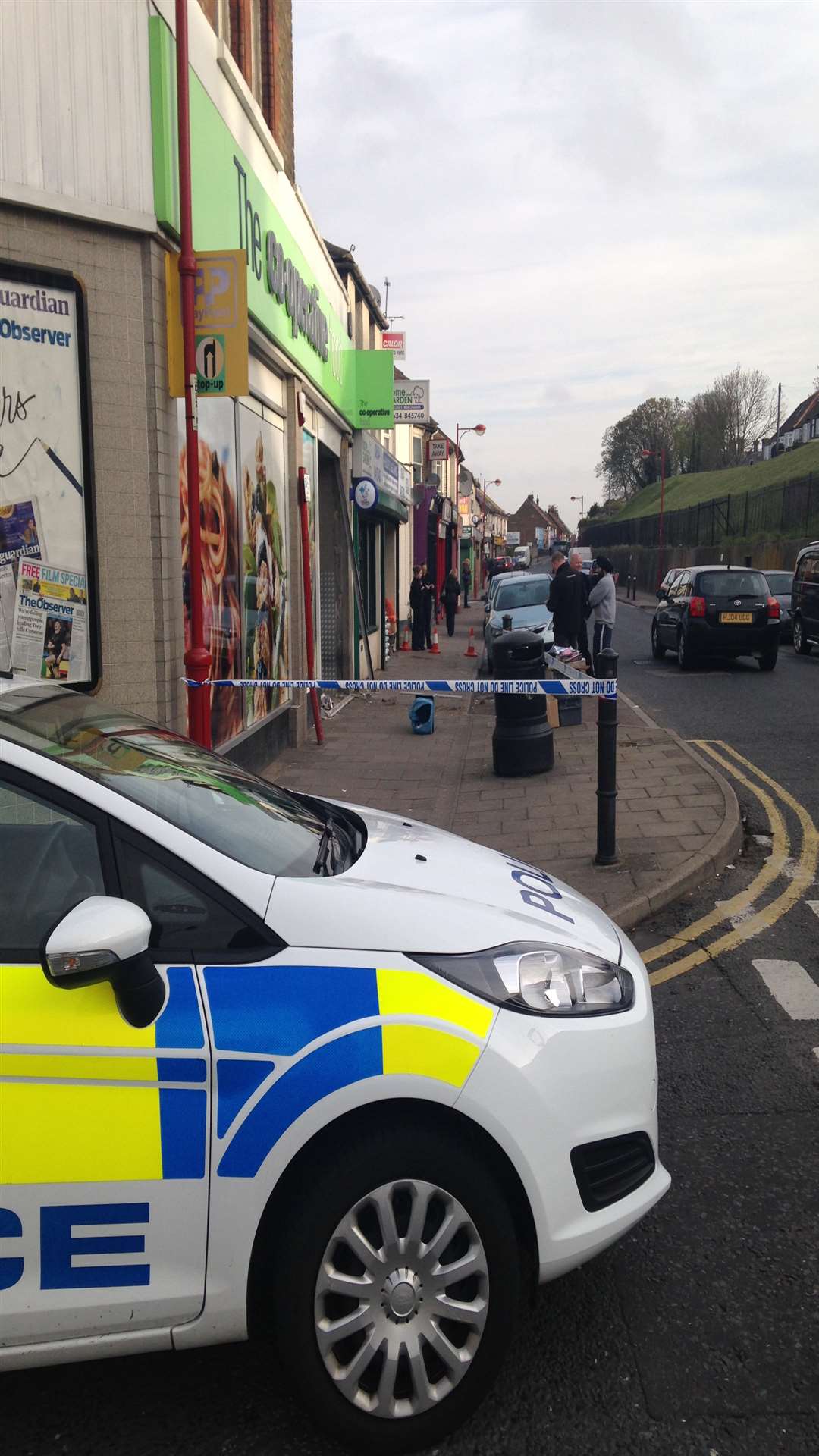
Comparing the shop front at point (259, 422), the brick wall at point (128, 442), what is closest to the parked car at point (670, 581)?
the shop front at point (259, 422)

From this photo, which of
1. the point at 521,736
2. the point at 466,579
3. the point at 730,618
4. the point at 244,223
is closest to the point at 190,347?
the point at 244,223

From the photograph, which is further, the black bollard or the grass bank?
the grass bank

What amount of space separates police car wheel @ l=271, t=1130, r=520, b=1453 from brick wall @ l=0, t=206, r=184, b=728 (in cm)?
516

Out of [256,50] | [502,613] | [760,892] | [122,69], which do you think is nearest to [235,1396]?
[760,892]

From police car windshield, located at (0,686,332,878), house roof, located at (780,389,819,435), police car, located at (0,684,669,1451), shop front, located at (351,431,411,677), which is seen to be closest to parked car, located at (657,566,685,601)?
shop front, located at (351,431,411,677)

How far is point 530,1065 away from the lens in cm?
252

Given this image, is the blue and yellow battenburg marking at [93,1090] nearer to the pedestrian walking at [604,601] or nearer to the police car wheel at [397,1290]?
the police car wheel at [397,1290]

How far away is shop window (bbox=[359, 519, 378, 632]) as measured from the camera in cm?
2000

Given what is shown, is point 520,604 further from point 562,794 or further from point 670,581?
point 562,794

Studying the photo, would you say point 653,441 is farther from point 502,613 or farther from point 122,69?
point 122,69

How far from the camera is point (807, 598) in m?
20.5

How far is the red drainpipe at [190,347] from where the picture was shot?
6.76m

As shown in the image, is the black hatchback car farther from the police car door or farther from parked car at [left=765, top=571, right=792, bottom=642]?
the police car door

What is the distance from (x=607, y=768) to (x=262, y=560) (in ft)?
17.2
